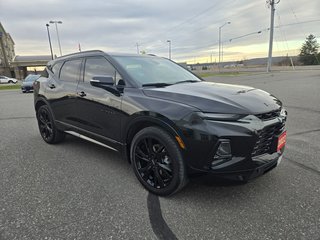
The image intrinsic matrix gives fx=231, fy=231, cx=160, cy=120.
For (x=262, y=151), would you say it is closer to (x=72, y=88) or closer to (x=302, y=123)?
(x=72, y=88)

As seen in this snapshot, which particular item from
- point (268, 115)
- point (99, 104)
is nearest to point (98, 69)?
point (99, 104)

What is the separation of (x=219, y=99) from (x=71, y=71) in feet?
9.12

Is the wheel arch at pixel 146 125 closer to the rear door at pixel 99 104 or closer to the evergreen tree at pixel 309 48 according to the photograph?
the rear door at pixel 99 104

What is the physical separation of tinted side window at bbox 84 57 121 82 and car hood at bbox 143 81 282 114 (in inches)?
26.8

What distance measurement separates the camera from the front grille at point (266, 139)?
2.33m

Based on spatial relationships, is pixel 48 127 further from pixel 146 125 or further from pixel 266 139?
Result: pixel 266 139

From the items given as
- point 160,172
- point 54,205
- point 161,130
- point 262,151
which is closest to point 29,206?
point 54,205

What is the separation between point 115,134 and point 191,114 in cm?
127

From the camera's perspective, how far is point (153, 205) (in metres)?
2.61

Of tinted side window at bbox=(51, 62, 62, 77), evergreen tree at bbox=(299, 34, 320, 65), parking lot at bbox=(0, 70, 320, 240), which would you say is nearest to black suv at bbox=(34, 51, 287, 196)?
parking lot at bbox=(0, 70, 320, 240)

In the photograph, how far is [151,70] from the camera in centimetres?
354

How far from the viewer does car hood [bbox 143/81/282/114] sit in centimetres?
236

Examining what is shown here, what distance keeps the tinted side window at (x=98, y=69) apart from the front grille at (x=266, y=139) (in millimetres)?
1944

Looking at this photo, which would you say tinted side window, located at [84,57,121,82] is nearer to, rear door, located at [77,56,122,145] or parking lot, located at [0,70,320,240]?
rear door, located at [77,56,122,145]
